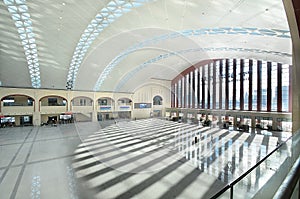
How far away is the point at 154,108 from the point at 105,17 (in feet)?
76.9

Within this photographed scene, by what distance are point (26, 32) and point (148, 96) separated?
23028mm

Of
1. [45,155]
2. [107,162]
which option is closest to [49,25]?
[45,155]

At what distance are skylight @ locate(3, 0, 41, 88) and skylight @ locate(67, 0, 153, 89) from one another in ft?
16.6

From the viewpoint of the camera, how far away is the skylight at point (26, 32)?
14.2 meters

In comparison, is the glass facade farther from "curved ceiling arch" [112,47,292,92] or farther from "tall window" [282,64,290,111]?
"curved ceiling arch" [112,47,292,92]

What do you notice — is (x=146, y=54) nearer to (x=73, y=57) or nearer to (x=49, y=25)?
(x=73, y=57)

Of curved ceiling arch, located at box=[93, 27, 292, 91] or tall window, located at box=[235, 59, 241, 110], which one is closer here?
curved ceiling arch, located at box=[93, 27, 292, 91]

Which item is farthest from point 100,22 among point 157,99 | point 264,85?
point 264,85

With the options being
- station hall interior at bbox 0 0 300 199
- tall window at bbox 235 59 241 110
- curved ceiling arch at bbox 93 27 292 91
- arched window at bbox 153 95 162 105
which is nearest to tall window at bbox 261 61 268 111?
station hall interior at bbox 0 0 300 199

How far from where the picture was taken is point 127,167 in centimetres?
1001

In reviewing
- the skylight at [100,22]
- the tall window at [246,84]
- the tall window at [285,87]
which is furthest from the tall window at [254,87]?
the skylight at [100,22]

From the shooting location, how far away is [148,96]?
34.8 metres

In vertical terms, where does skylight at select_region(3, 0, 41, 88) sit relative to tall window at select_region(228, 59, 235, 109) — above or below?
above

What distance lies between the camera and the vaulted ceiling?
14.2m
